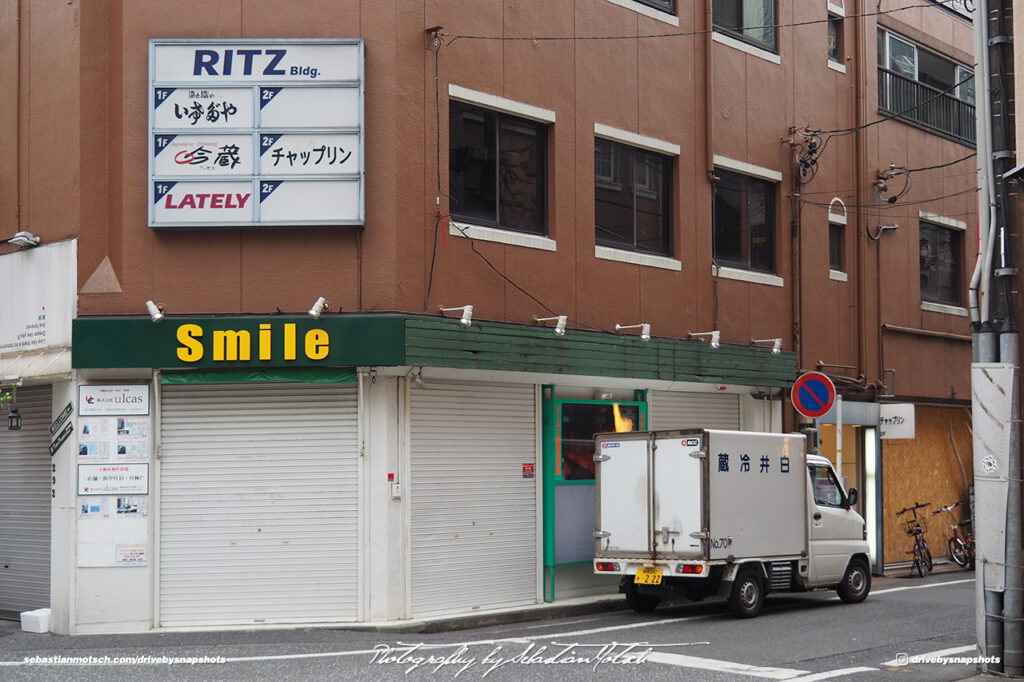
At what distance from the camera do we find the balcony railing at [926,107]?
23938mm

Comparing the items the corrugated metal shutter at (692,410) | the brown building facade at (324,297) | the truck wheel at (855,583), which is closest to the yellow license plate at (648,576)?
the brown building facade at (324,297)

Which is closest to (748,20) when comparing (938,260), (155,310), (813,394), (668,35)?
(668,35)

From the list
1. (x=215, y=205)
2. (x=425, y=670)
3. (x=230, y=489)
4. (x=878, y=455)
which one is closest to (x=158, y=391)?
(x=230, y=489)

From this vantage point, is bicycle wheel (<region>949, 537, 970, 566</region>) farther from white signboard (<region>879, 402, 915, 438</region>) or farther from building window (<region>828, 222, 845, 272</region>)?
building window (<region>828, 222, 845, 272</region>)

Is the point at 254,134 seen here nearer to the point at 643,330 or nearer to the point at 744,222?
the point at 643,330

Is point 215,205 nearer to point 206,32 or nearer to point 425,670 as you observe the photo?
point 206,32

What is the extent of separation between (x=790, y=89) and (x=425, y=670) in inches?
544

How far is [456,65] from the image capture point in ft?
49.9

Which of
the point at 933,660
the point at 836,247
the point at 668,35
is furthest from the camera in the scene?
the point at 836,247

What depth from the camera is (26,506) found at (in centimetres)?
1560

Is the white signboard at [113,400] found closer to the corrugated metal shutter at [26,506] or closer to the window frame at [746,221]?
the corrugated metal shutter at [26,506]

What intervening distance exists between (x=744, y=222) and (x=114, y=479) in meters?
11.2

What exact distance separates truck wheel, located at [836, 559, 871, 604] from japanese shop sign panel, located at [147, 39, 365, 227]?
853 centimetres

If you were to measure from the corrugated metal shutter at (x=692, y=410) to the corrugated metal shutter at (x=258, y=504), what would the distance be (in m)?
5.79
